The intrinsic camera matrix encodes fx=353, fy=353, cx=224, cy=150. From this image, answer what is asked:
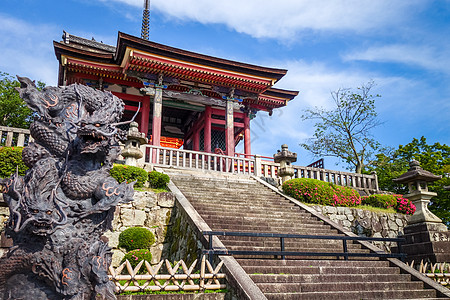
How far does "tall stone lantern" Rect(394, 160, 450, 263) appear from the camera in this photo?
341 inches

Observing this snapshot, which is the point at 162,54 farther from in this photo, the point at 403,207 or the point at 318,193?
the point at 403,207

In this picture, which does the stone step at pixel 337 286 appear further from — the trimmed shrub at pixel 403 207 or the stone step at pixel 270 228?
the trimmed shrub at pixel 403 207

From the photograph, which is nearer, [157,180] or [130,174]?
[130,174]

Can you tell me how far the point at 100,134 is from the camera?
3.01 m

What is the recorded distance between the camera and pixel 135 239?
7.98 meters

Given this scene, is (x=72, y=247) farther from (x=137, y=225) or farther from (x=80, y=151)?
(x=137, y=225)

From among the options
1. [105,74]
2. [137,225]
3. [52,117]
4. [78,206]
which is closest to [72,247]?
[78,206]

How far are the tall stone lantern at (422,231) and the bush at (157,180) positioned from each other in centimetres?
685

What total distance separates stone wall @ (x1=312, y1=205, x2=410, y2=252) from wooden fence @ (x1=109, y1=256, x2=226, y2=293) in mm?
6605

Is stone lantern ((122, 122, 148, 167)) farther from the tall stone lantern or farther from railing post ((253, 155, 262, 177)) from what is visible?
the tall stone lantern

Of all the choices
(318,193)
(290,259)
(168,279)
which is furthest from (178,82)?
(168,279)

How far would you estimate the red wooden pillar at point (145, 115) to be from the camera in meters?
16.1

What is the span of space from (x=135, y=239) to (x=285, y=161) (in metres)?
6.81

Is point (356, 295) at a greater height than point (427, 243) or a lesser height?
lesser
